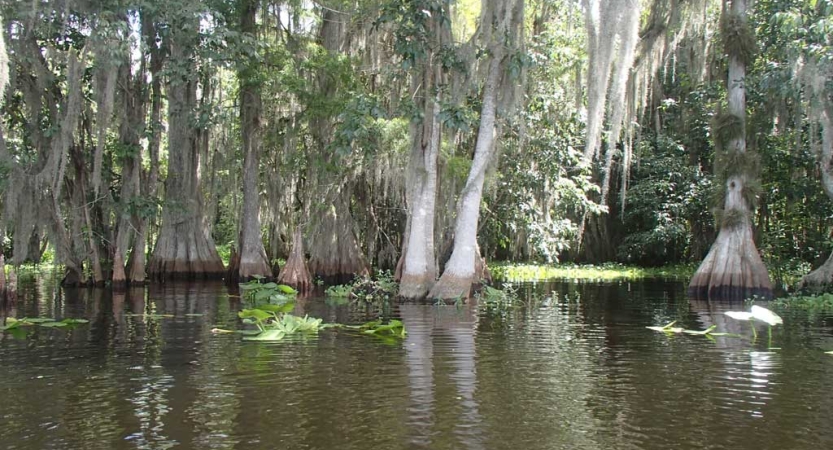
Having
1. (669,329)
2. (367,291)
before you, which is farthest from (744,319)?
(367,291)

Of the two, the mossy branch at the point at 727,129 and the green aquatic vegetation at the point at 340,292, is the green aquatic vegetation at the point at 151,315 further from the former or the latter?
the mossy branch at the point at 727,129

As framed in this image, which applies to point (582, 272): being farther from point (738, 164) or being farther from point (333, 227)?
point (738, 164)

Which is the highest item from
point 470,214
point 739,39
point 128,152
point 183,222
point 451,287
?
point 739,39

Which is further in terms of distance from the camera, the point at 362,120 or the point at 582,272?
the point at 582,272

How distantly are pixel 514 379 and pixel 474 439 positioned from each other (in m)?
2.05

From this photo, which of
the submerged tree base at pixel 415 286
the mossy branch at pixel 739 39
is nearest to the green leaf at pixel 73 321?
the submerged tree base at pixel 415 286

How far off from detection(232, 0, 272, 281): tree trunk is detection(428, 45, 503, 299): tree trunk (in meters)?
8.28

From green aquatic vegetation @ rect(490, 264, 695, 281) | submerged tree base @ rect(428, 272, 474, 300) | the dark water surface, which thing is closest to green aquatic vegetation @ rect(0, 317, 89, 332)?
the dark water surface

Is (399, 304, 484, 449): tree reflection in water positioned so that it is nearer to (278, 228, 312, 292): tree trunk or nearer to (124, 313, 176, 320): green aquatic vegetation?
(124, 313, 176, 320): green aquatic vegetation

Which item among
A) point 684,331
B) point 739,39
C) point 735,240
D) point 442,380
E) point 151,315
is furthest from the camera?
point 739,39

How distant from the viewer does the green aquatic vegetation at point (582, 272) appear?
24.9 m

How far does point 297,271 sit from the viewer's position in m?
19.3

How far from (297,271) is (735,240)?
33.4ft

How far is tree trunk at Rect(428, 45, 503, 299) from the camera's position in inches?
587
